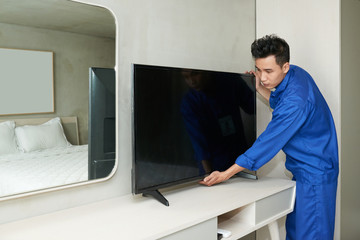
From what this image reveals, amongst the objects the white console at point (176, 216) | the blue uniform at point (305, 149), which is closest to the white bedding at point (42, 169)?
the white console at point (176, 216)

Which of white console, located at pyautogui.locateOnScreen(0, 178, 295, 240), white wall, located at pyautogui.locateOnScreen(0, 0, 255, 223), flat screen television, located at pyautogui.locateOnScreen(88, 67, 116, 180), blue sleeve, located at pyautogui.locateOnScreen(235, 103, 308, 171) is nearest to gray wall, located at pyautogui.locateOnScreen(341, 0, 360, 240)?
white console, located at pyautogui.locateOnScreen(0, 178, 295, 240)

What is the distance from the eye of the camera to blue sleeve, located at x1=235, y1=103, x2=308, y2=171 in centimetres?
163

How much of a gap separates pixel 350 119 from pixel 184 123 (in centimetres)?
132

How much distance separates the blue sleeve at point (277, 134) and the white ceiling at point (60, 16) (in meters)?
1.00

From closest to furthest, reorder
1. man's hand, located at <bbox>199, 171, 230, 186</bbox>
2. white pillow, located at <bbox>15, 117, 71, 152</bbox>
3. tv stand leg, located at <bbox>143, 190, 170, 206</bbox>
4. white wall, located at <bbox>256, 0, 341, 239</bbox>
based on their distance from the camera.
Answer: white pillow, located at <bbox>15, 117, 71, 152</bbox> → tv stand leg, located at <bbox>143, 190, 170, 206</bbox> → man's hand, located at <bbox>199, 171, 230, 186</bbox> → white wall, located at <bbox>256, 0, 341, 239</bbox>

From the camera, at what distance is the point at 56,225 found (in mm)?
1209

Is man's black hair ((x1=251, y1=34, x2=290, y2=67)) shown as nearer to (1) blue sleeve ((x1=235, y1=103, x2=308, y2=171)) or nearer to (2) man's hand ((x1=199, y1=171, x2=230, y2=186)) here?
(1) blue sleeve ((x1=235, y1=103, x2=308, y2=171))

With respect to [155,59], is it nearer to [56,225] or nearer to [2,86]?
[2,86]

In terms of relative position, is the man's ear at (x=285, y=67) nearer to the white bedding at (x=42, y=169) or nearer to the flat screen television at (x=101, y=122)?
the flat screen television at (x=101, y=122)

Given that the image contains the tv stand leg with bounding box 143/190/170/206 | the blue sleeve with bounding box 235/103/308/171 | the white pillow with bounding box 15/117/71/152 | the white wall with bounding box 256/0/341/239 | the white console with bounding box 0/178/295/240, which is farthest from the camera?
the white wall with bounding box 256/0/341/239

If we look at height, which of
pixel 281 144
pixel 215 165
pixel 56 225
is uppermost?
pixel 281 144

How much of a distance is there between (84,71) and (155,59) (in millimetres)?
474

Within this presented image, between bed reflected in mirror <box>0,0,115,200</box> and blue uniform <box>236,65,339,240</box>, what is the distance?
0.87 m

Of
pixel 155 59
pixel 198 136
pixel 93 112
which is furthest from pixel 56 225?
pixel 155 59
